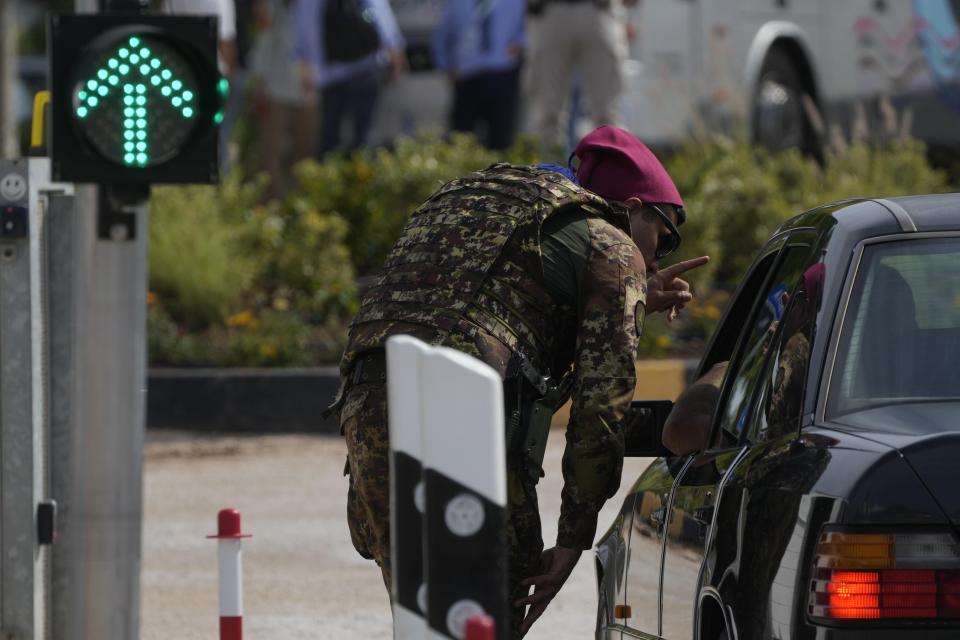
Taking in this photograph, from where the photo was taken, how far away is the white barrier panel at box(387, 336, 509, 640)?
289 cm

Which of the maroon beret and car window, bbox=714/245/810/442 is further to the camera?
the maroon beret

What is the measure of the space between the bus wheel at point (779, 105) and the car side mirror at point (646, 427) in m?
11.4

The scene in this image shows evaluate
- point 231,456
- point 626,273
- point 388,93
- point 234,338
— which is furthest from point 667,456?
point 388,93

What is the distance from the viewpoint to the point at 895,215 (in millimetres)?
3867

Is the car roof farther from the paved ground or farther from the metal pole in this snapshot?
the metal pole

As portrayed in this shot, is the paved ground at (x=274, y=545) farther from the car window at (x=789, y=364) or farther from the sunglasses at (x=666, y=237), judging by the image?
the car window at (x=789, y=364)

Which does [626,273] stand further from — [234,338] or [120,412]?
[234,338]

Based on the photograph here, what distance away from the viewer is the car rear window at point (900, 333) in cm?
360

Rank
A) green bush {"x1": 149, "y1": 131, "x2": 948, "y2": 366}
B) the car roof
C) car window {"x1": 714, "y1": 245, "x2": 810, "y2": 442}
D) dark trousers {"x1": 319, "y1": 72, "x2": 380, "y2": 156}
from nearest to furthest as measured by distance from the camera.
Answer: the car roof, car window {"x1": 714, "y1": 245, "x2": 810, "y2": 442}, green bush {"x1": 149, "y1": 131, "x2": 948, "y2": 366}, dark trousers {"x1": 319, "y1": 72, "x2": 380, "y2": 156}

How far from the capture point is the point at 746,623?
11.6 feet

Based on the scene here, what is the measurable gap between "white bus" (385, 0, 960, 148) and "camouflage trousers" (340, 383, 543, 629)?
35.4 feet

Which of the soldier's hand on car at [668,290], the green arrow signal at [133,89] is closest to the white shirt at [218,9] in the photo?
the green arrow signal at [133,89]

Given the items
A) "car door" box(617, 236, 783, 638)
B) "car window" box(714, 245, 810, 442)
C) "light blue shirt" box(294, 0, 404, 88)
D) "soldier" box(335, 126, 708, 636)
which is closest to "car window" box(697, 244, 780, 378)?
"car door" box(617, 236, 783, 638)

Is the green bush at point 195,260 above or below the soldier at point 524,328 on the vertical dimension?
below
